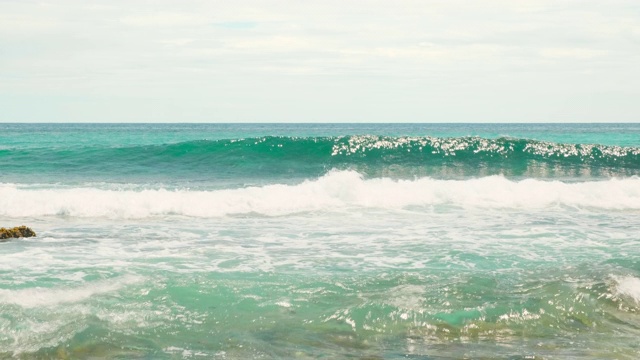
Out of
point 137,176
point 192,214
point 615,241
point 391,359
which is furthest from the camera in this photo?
point 137,176

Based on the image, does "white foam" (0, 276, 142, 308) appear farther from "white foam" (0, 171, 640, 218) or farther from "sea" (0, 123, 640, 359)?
"white foam" (0, 171, 640, 218)

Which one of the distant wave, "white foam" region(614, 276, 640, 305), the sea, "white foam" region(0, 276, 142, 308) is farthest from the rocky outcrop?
the distant wave

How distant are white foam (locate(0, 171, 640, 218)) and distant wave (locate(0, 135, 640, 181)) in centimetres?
822

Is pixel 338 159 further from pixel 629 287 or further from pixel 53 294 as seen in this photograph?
pixel 53 294

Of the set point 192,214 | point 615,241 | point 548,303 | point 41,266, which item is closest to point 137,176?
point 192,214

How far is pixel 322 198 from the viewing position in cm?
1772

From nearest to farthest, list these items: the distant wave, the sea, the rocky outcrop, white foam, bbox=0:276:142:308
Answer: the sea, white foam, bbox=0:276:142:308, the rocky outcrop, the distant wave

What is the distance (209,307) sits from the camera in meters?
7.78

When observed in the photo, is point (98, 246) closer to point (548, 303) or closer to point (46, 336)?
point (46, 336)

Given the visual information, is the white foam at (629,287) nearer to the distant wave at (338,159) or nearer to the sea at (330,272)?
the sea at (330,272)

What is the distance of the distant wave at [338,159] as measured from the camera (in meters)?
28.2

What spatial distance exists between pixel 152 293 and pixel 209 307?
846 mm

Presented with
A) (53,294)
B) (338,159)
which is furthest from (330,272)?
(338,159)

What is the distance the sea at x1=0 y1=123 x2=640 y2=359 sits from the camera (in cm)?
680
